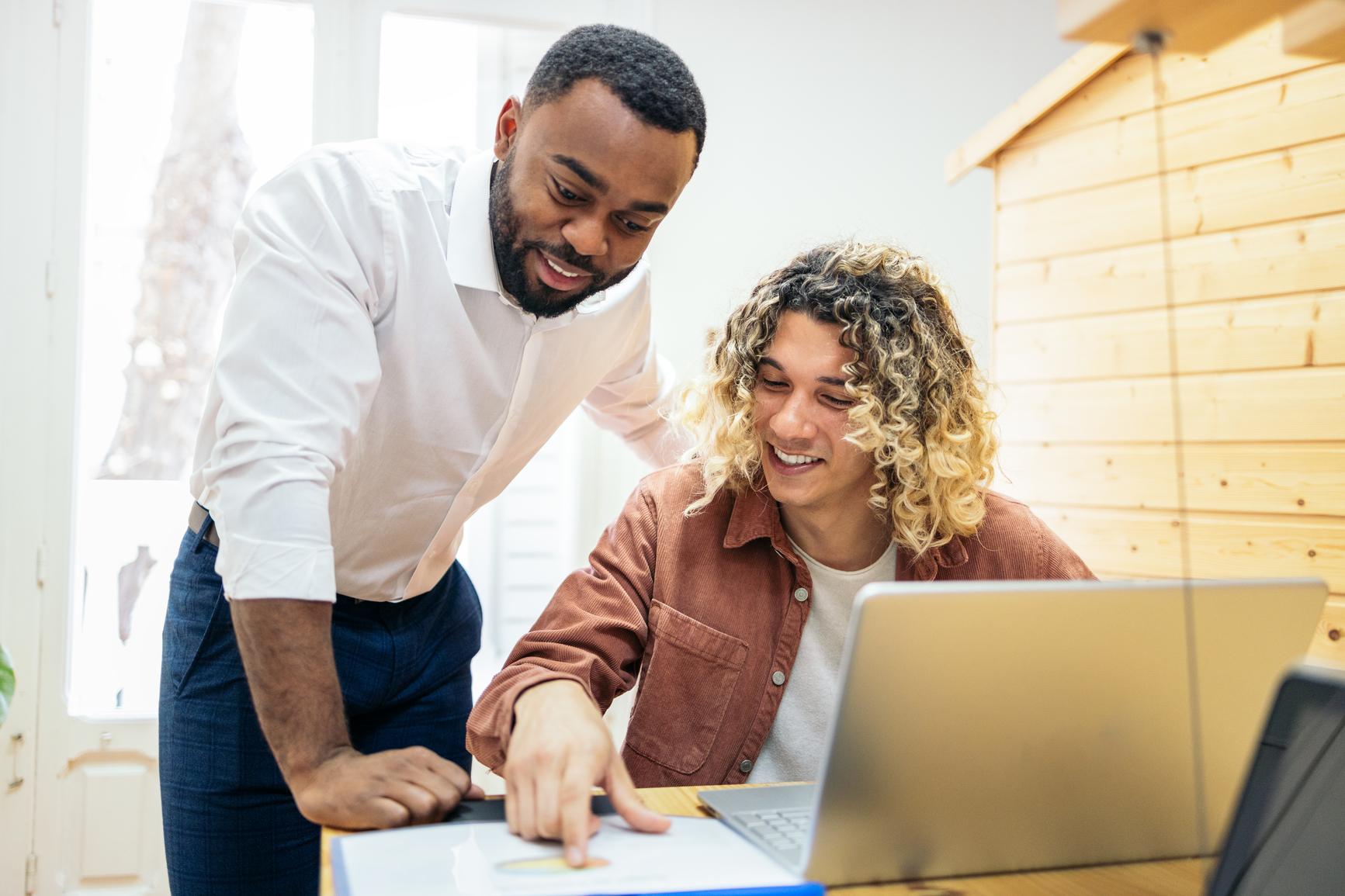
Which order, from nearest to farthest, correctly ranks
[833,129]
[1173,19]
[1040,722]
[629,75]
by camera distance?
[1173,19], [1040,722], [629,75], [833,129]

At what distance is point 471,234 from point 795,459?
50 cm

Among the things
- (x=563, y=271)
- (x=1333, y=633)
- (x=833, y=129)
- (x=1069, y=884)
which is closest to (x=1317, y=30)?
(x=1069, y=884)

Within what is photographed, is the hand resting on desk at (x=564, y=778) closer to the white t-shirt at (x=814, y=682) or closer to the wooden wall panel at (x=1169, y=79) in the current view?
the white t-shirt at (x=814, y=682)

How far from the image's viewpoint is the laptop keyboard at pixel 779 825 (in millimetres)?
834

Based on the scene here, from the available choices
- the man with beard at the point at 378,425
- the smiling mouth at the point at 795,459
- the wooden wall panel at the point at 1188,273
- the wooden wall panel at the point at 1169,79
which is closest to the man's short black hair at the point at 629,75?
the man with beard at the point at 378,425

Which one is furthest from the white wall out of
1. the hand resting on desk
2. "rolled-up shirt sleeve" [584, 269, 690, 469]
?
the hand resting on desk

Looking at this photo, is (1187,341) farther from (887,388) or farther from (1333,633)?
(887,388)

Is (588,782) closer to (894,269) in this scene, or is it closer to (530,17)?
(894,269)

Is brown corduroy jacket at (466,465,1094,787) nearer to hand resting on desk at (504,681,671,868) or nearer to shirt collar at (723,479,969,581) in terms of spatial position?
shirt collar at (723,479,969,581)

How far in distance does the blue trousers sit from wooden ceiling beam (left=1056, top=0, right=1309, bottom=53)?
112cm

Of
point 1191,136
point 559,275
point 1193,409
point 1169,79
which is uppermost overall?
point 1169,79

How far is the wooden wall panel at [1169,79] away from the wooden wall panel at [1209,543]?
80cm

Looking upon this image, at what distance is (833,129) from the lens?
288cm

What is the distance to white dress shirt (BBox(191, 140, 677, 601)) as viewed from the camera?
988mm
